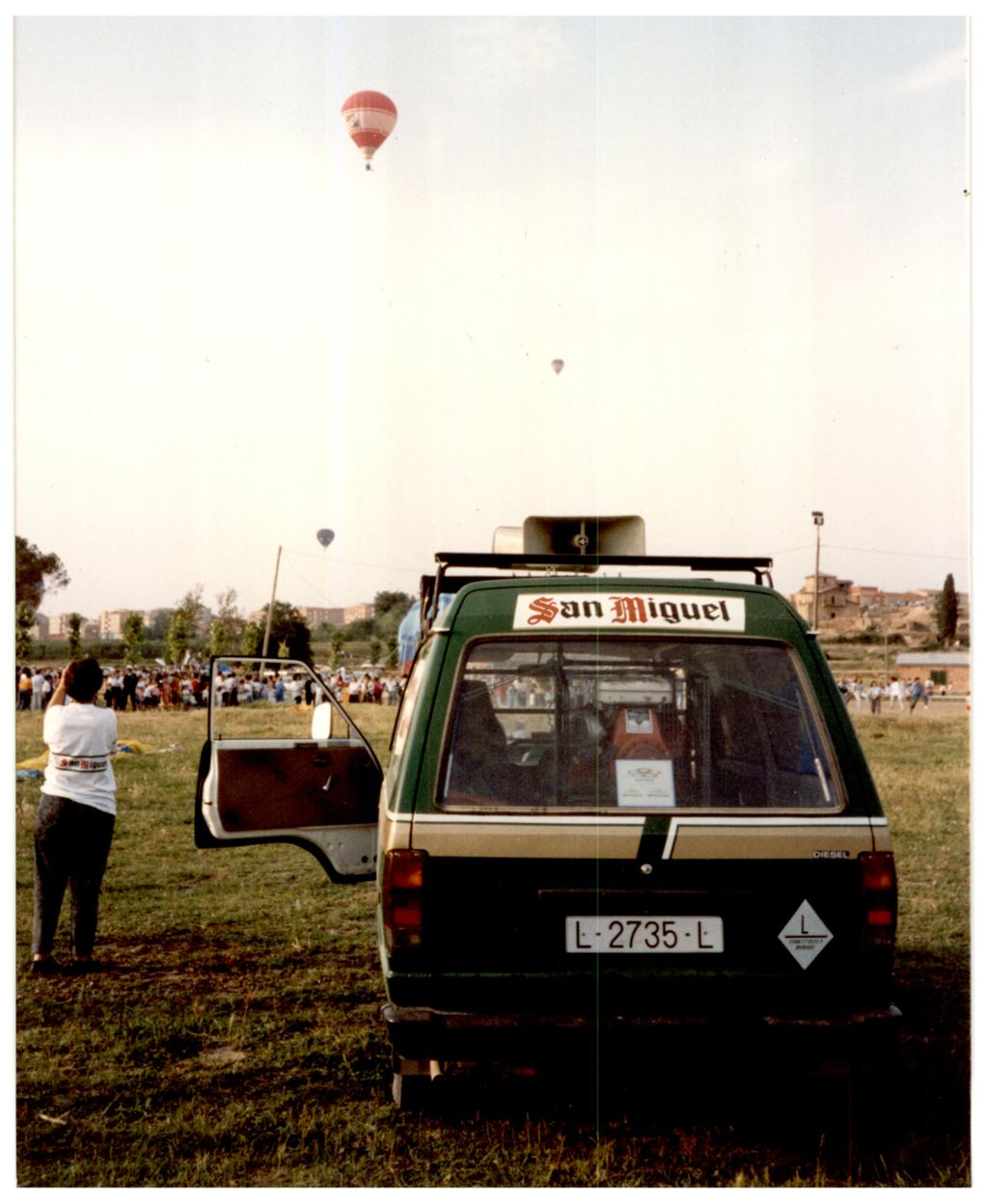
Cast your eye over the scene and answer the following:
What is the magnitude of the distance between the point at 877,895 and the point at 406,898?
4.73ft

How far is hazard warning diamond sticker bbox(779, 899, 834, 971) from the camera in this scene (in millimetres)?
3607

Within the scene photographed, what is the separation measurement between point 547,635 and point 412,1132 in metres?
1.79

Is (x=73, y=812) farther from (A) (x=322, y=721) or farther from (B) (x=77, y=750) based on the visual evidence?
(A) (x=322, y=721)

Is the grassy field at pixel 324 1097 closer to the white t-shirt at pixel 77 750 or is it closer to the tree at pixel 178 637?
the white t-shirt at pixel 77 750

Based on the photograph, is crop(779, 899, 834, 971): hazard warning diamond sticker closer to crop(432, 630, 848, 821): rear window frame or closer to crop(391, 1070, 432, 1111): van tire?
crop(432, 630, 848, 821): rear window frame

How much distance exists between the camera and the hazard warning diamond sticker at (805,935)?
361cm

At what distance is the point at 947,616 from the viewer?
47.2 meters

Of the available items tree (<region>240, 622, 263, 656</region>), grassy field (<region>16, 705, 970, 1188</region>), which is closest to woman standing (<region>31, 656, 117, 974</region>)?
grassy field (<region>16, 705, 970, 1188</region>)

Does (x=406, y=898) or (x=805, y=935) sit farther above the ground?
(x=406, y=898)

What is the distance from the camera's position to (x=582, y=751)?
389 centimetres

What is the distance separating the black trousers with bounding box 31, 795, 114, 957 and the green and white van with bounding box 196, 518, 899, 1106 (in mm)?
3079

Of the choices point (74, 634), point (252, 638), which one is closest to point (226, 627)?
point (252, 638)

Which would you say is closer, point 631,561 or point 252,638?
point 631,561
